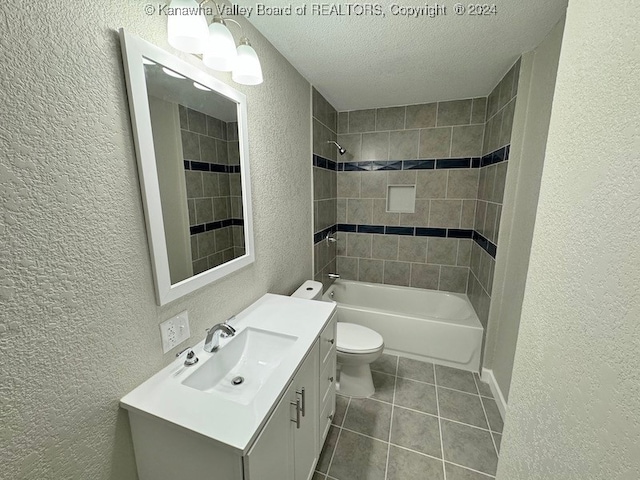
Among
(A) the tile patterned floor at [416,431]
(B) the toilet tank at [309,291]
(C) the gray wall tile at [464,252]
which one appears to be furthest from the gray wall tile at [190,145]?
(C) the gray wall tile at [464,252]

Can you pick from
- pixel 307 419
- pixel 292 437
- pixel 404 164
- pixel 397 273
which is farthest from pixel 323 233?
pixel 292 437

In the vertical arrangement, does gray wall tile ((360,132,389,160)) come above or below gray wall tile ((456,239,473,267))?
above

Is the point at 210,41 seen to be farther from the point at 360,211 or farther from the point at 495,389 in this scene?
the point at 495,389

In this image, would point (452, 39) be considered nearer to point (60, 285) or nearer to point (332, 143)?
point (332, 143)

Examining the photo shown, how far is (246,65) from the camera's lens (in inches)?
43.8

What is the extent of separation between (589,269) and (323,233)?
2171 millimetres

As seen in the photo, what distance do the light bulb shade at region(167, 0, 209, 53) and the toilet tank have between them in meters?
1.46

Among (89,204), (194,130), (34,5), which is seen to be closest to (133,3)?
(34,5)

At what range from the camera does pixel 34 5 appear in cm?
60

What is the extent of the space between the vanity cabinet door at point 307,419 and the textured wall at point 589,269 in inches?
28.8

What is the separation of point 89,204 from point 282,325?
89 centimetres

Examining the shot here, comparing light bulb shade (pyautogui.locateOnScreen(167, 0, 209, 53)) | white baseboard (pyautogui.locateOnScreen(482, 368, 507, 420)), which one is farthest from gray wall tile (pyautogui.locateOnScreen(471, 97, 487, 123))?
light bulb shade (pyautogui.locateOnScreen(167, 0, 209, 53))

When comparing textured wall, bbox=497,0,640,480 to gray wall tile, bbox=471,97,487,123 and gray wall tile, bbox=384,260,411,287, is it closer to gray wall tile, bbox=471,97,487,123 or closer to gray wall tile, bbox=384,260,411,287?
gray wall tile, bbox=471,97,487,123

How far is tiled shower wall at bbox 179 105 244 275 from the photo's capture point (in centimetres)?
113
